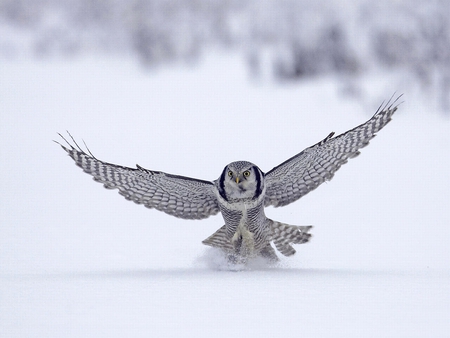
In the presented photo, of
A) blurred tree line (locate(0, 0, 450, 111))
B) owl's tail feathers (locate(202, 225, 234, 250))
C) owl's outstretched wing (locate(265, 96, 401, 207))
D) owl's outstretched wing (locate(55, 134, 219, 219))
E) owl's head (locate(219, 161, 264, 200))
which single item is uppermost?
blurred tree line (locate(0, 0, 450, 111))

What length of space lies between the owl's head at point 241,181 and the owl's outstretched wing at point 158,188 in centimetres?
22

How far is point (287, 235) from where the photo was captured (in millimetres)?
5945

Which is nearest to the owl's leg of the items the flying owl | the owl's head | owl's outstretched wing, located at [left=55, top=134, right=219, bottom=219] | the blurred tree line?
the flying owl

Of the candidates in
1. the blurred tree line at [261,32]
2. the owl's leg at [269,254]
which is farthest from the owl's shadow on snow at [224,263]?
the blurred tree line at [261,32]

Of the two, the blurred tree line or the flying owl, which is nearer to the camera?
the flying owl

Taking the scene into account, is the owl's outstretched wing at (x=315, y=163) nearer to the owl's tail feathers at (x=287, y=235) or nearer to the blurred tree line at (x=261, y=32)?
the owl's tail feathers at (x=287, y=235)

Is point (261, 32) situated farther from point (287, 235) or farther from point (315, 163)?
point (287, 235)

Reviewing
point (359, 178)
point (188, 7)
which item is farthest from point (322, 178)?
point (188, 7)

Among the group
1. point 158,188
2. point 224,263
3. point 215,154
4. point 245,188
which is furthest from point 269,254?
point 215,154

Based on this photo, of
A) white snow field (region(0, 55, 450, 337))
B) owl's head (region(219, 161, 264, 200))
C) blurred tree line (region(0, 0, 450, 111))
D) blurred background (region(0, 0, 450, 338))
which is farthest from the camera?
blurred tree line (region(0, 0, 450, 111))

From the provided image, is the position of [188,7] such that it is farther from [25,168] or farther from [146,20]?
[25,168]

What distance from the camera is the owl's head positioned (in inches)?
217

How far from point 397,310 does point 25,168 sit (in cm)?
882

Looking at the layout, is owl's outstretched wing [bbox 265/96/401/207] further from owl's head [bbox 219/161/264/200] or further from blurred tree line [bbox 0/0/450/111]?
blurred tree line [bbox 0/0/450/111]
